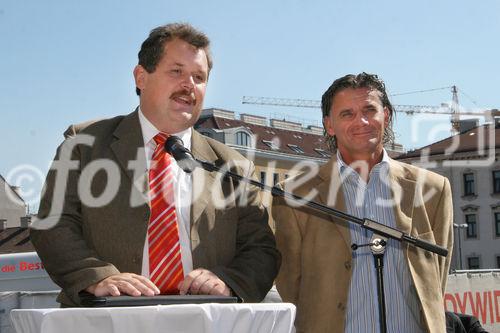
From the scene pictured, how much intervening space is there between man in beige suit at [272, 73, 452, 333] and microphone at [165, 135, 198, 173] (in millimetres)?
1094

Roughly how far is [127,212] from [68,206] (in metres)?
0.25

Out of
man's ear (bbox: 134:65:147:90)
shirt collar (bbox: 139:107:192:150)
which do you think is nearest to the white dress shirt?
shirt collar (bbox: 139:107:192:150)

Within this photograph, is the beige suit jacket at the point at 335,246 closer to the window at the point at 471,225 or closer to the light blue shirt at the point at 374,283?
the light blue shirt at the point at 374,283

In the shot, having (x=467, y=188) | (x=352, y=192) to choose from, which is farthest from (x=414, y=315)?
(x=467, y=188)

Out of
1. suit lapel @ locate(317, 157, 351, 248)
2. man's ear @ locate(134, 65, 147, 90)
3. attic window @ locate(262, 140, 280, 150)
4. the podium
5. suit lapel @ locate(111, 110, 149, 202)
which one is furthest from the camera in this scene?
attic window @ locate(262, 140, 280, 150)

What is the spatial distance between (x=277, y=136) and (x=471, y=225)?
15.5m

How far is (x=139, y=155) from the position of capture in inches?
161

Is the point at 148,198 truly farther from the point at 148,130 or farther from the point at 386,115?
the point at 386,115

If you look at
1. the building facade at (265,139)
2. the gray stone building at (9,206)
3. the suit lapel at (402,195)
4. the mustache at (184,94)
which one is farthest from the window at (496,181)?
the mustache at (184,94)

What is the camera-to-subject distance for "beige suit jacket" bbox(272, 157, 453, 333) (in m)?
4.42

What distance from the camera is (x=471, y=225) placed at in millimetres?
61562

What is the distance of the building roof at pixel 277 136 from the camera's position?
6284 centimetres

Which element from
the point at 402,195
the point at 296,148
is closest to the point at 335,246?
the point at 402,195

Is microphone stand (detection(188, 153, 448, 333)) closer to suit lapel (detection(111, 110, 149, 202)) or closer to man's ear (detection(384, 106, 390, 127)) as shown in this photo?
suit lapel (detection(111, 110, 149, 202))
